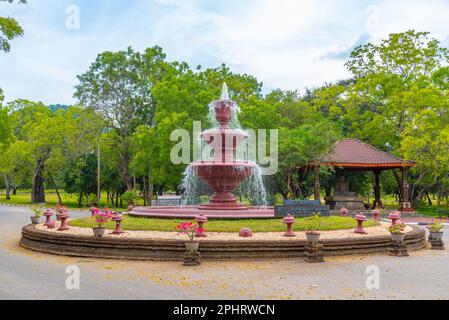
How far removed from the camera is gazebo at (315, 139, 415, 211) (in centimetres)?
3036

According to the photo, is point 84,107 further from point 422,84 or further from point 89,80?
point 422,84

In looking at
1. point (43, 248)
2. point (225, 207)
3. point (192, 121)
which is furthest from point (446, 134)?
point (43, 248)

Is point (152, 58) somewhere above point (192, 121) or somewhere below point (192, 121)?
above

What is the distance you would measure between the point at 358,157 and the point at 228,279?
24594 millimetres

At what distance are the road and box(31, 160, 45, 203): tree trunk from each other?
34.3 meters

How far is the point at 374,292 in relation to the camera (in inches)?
307

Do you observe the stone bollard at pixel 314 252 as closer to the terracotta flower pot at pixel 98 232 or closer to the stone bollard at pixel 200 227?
the stone bollard at pixel 200 227

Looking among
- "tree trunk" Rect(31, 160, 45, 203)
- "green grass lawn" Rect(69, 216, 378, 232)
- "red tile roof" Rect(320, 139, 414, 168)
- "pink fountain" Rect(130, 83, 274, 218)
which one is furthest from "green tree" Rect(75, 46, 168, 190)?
"green grass lawn" Rect(69, 216, 378, 232)

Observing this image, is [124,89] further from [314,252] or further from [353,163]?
[314,252]

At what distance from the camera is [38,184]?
151 feet

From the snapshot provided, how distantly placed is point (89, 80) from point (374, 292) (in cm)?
3846

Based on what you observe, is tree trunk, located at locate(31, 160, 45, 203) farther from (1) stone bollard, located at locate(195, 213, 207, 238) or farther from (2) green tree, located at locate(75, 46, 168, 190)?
(1) stone bollard, located at locate(195, 213, 207, 238)

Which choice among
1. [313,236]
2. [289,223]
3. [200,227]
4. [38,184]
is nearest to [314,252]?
[313,236]

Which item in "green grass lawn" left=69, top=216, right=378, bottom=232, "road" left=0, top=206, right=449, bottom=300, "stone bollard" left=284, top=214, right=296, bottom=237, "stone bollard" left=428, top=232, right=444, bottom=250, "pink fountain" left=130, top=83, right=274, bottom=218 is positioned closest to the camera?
"road" left=0, top=206, right=449, bottom=300
